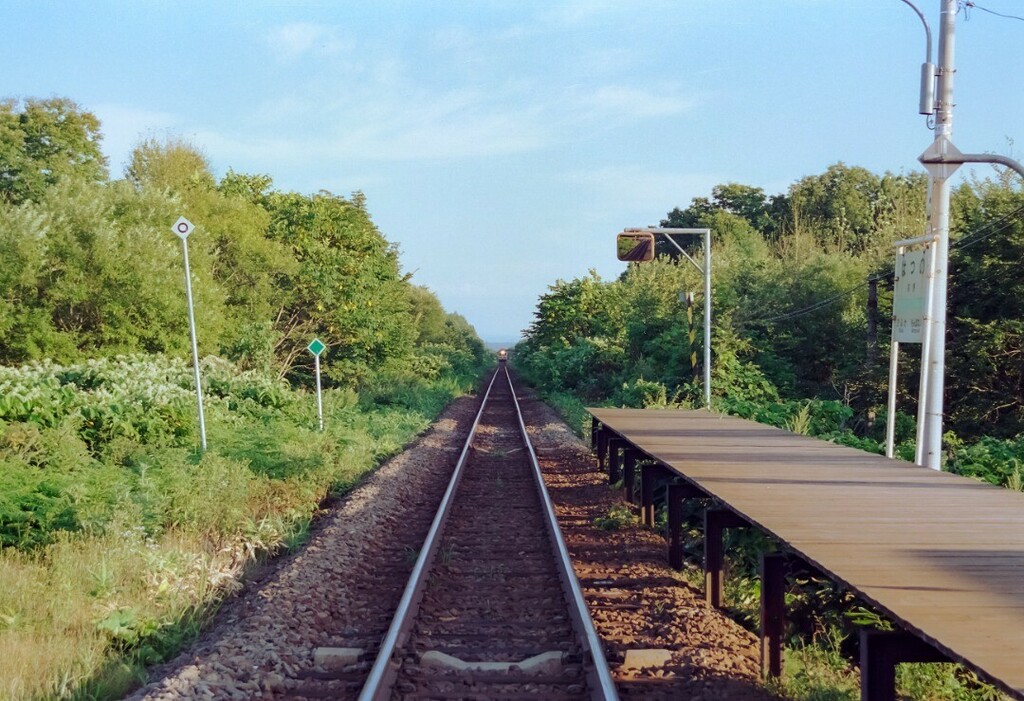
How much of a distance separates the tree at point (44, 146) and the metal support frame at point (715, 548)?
4182 cm

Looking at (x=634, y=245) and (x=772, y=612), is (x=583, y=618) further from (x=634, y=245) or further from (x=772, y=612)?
(x=634, y=245)

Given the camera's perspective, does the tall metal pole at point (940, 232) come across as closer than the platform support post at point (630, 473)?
Yes

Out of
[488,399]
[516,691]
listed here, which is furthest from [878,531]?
[488,399]

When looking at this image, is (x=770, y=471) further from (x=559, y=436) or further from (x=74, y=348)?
(x=74, y=348)

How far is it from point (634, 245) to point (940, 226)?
8995 mm

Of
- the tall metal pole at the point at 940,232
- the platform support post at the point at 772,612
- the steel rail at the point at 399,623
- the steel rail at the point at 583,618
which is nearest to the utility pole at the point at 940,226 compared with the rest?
the tall metal pole at the point at 940,232

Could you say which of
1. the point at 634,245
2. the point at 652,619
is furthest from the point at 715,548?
the point at 634,245

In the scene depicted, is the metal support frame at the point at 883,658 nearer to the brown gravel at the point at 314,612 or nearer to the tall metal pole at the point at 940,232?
the brown gravel at the point at 314,612

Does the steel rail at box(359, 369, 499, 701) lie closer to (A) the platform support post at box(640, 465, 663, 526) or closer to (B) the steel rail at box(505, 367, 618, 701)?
(B) the steel rail at box(505, 367, 618, 701)

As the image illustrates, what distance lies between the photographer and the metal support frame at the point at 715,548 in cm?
816

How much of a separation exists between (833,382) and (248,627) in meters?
26.5

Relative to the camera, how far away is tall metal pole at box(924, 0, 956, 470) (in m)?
11.3

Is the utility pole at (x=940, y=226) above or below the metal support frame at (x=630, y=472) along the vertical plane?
above

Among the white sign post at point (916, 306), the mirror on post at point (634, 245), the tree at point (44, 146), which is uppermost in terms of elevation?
the tree at point (44, 146)
